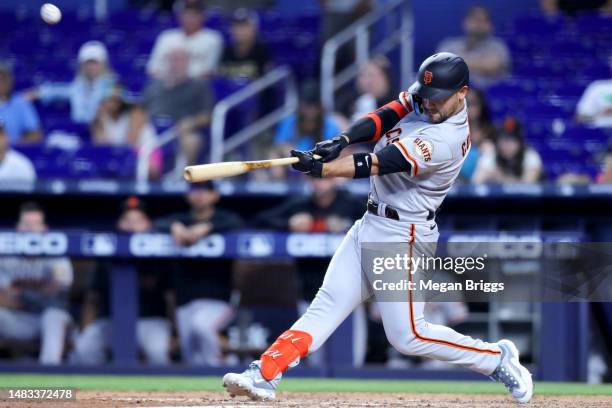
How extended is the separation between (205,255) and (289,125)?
6.67 ft

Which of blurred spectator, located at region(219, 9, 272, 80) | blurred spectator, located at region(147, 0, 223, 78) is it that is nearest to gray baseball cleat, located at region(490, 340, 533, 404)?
blurred spectator, located at region(219, 9, 272, 80)

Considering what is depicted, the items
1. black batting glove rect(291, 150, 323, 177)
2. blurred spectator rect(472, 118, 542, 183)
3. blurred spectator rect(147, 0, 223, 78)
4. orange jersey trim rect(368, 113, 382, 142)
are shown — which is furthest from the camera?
blurred spectator rect(147, 0, 223, 78)

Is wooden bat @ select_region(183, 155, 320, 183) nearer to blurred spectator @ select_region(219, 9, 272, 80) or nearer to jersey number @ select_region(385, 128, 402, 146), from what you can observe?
jersey number @ select_region(385, 128, 402, 146)

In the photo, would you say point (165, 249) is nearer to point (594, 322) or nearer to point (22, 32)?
point (594, 322)

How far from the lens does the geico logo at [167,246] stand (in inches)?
310

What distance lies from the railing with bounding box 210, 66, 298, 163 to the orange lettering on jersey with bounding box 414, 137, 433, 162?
432 cm

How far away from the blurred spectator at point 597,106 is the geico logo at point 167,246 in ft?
12.0

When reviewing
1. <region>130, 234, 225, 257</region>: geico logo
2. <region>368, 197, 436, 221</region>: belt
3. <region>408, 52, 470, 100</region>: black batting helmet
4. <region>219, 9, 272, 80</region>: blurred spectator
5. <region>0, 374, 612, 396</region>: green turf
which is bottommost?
<region>0, 374, 612, 396</region>: green turf

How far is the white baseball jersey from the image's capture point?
5.26 metres

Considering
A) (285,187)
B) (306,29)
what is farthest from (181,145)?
(306,29)

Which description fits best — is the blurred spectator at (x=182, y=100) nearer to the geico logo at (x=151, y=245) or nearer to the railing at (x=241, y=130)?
the railing at (x=241, y=130)

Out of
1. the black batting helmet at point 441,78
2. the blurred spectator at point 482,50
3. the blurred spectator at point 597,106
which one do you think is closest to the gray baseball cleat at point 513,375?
the black batting helmet at point 441,78

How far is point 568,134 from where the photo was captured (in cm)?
967

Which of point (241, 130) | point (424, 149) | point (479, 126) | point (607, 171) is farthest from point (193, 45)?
point (424, 149)
